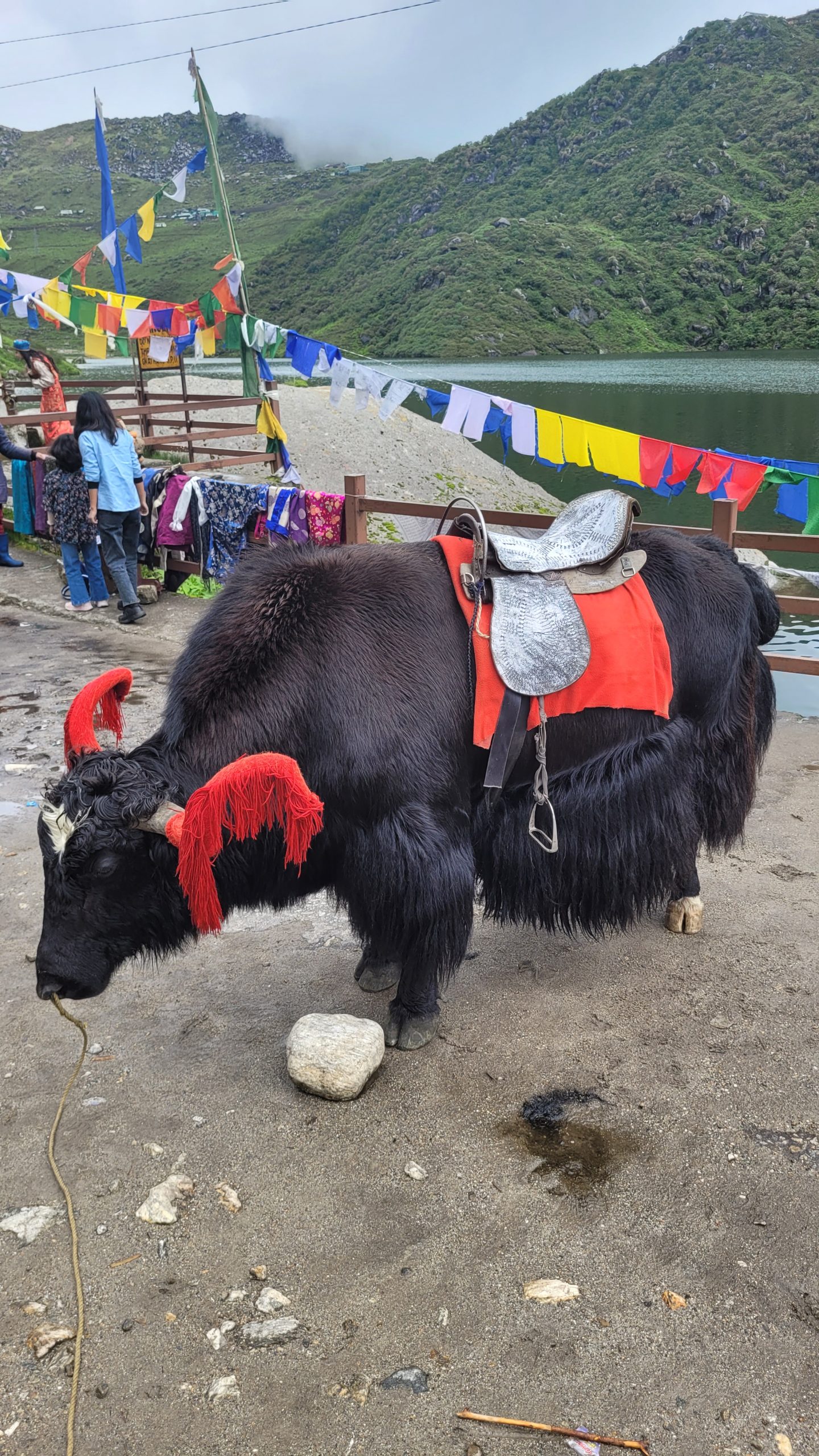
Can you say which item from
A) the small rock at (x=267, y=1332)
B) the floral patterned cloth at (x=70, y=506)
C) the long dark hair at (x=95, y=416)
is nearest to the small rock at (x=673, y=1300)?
the small rock at (x=267, y=1332)

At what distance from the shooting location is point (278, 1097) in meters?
2.39

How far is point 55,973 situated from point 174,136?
554 feet

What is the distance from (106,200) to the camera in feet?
37.1

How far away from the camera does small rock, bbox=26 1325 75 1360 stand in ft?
5.58

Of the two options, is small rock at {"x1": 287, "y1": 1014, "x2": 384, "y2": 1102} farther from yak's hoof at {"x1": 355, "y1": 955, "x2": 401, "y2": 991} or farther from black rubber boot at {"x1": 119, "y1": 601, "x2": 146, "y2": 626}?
black rubber boot at {"x1": 119, "y1": 601, "x2": 146, "y2": 626}

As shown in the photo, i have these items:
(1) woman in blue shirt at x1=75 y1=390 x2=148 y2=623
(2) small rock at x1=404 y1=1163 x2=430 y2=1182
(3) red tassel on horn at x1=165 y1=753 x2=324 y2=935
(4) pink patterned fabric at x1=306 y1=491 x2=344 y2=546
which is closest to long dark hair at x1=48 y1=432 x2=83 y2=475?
(1) woman in blue shirt at x1=75 y1=390 x2=148 y2=623

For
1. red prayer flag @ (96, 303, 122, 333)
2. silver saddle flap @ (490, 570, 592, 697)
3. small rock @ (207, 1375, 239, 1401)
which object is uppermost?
red prayer flag @ (96, 303, 122, 333)

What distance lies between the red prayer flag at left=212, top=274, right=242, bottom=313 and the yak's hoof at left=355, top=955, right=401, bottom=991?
25.4 ft

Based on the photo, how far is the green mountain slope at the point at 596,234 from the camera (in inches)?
2126

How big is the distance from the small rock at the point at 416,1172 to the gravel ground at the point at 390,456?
40.1ft

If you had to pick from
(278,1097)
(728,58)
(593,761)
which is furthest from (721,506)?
(728,58)

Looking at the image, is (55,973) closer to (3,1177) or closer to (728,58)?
(3,1177)

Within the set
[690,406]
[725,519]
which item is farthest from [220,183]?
[690,406]

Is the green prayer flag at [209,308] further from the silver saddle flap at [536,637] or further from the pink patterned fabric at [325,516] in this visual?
the silver saddle flap at [536,637]
